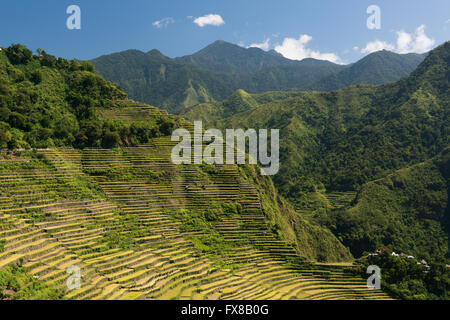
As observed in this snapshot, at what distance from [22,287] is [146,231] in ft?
38.1

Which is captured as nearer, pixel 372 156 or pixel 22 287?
pixel 22 287

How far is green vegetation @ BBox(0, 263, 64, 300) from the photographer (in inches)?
475

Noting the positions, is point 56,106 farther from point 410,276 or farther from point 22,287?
point 410,276

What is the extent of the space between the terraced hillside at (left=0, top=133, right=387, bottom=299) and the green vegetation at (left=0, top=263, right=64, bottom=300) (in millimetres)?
550

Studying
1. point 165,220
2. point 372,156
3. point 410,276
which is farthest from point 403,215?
point 165,220

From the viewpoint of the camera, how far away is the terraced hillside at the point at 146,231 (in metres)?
16.9

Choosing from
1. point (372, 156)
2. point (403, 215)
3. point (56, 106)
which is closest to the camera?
point (56, 106)

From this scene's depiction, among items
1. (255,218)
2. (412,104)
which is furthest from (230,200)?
(412,104)

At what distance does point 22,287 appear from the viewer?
41.6ft

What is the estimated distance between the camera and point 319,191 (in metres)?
81.7

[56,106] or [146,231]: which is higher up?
[56,106]

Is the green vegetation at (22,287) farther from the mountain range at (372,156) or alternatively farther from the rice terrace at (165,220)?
the mountain range at (372,156)

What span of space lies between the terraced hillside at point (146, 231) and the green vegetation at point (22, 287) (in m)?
0.55

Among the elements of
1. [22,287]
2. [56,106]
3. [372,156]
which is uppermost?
[56,106]
